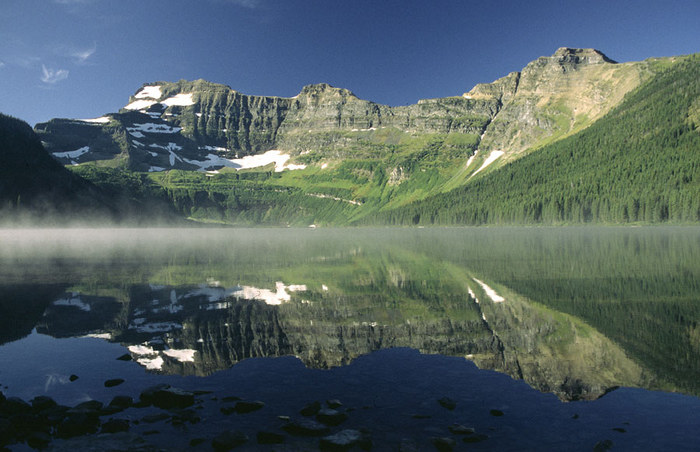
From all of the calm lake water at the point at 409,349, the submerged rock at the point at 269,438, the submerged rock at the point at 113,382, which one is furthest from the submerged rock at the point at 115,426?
the submerged rock at the point at 269,438

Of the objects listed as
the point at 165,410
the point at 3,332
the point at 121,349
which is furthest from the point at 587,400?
the point at 3,332

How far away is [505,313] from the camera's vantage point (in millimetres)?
26938

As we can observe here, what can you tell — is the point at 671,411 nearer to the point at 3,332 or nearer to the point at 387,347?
the point at 387,347

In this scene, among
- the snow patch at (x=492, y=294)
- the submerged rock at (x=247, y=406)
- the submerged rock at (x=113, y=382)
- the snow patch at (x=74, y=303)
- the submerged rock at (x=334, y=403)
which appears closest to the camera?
the submerged rock at (x=247, y=406)

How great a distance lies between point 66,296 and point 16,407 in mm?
25360

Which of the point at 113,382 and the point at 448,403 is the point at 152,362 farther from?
the point at 448,403

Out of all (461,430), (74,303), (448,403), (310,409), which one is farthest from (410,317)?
(74,303)

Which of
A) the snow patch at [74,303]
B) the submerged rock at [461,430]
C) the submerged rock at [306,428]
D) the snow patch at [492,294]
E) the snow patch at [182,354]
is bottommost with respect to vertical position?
the snow patch at [74,303]

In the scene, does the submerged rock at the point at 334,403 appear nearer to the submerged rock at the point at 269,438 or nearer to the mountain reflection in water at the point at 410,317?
the submerged rock at the point at 269,438

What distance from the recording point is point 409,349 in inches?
842

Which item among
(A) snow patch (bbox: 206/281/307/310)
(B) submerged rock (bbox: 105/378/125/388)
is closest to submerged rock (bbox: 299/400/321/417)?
→ (B) submerged rock (bbox: 105/378/125/388)

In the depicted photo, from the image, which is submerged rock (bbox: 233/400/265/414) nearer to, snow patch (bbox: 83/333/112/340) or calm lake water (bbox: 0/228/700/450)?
calm lake water (bbox: 0/228/700/450)

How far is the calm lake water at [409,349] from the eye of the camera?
13516 mm

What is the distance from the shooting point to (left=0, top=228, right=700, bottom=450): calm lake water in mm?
13516
